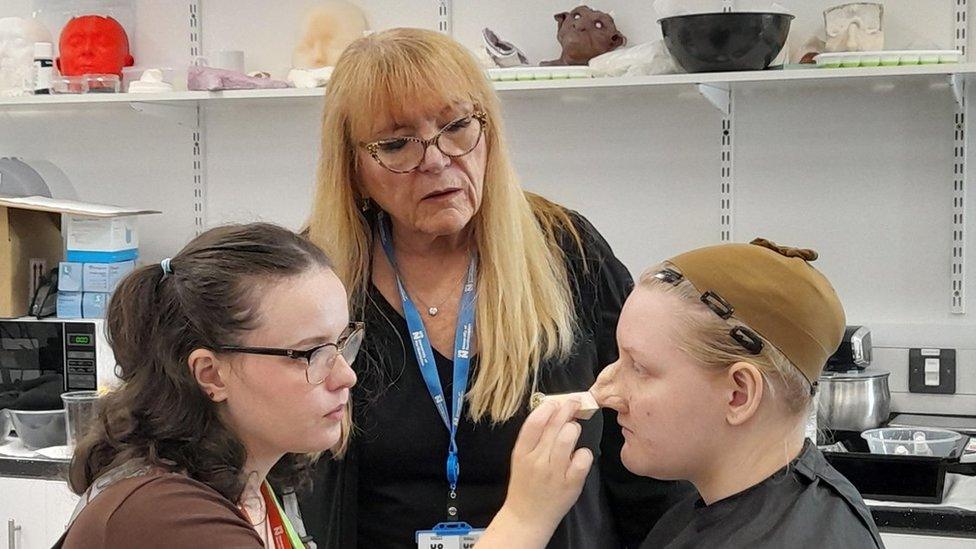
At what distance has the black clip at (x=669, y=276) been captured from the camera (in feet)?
4.47

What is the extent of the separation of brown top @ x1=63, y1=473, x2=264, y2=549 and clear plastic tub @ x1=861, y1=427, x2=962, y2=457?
1.69 m

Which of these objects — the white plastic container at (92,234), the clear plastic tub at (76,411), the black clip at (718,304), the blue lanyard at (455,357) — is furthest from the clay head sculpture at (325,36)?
the black clip at (718,304)

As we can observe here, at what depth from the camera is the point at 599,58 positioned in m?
2.95

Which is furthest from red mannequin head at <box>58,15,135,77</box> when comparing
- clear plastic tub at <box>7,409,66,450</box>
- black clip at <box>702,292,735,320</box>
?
black clip at <box>702,292,735,320</box>

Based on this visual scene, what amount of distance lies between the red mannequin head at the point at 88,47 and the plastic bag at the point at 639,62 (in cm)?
145

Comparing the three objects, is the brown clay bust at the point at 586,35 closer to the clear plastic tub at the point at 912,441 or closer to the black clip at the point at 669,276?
the clear plastic tub at the point at 912,441

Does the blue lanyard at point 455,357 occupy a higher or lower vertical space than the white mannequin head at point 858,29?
lower

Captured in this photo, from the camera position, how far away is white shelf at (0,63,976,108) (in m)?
2.67

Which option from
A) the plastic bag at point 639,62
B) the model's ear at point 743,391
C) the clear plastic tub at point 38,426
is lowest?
the clear plastic tub at point 38,426

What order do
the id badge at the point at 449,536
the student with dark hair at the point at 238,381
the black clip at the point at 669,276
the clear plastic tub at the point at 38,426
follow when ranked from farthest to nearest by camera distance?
the clear plastic tub at the point at 38,426, the id badge at the point at 449,536, the black clip at the point at 669,276, the student with dark hair at the point at 238,381

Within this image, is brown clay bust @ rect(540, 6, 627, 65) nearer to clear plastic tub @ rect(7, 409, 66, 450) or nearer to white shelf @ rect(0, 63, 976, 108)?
white shelf @ rect(0, 63, 976, 108)

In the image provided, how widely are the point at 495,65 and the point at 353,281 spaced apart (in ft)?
4.73

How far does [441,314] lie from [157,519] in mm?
740

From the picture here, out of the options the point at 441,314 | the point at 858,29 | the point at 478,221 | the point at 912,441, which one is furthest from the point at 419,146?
the point at 858,29
